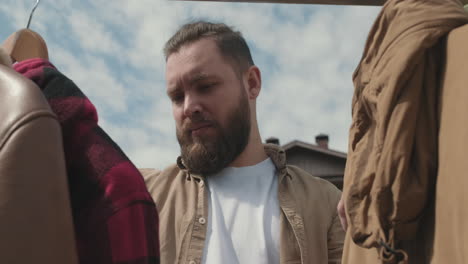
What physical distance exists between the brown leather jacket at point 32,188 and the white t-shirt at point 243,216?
1123 millimetres

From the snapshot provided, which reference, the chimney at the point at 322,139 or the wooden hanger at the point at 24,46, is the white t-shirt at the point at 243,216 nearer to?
the wooden hanger at the point at 24,46

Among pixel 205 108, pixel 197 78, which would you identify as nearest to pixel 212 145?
pixel 205 108

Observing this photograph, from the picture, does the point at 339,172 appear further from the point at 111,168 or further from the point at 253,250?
the point at 111,168

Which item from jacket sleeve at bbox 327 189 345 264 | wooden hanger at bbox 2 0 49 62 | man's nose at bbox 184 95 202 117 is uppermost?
wooden hanger at bbox 2 0 49 62

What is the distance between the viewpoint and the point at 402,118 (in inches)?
39.7

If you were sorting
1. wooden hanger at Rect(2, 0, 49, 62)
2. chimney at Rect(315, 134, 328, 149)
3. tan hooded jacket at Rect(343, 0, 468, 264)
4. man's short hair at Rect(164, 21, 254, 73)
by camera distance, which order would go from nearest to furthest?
1. tan hooded jacket at Rect(343, 0, 468, 264)
2. wooden hanger at Rect(2, 0, 49, 62)
3. man's short hair at Rect(164, 21, 254, 73)
4. chimney at Rect(315, 134, 328, 149)

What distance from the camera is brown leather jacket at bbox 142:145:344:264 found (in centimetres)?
182

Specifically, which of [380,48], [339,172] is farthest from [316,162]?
[380,48]

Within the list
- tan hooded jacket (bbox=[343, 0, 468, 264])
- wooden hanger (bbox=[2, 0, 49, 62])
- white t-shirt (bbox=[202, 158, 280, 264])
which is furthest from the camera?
white t-shirt (bbox=[202, 158, 280, 264])

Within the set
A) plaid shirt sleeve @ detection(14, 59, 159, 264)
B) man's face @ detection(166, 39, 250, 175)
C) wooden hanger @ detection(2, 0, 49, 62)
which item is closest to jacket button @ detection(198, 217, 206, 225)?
man's face @ detection(166, 39, 250, 175)

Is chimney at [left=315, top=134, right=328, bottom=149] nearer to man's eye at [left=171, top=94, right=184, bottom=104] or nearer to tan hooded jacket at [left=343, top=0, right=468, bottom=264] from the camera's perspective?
man's eye at [left=171, top=94, right=184, bottom=104]

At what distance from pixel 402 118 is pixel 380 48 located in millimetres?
204

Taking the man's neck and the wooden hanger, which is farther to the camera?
the man's neck

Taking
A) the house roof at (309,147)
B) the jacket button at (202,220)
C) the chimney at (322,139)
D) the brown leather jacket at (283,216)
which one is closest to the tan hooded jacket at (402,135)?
the brown leather jacket at (283,216)
